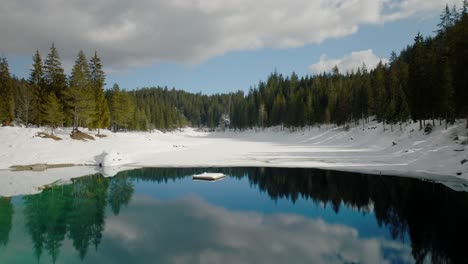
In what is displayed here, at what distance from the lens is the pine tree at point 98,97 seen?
62.5 m

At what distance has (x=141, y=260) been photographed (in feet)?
41.2

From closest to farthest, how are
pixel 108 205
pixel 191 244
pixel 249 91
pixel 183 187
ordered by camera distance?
pixel 191 244 → pixel 108 205 → pixel 183 187 → pixel 249 91

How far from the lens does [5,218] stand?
18.5 metres

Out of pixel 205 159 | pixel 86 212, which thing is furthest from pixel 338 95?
pixel 86 212

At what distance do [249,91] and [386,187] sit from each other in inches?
5740

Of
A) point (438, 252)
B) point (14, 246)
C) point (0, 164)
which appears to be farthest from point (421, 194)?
point (0, 164)

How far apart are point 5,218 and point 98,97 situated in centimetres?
5106

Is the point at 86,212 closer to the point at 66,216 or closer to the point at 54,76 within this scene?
the point at 66,216

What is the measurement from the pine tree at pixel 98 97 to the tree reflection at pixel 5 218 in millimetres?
41596

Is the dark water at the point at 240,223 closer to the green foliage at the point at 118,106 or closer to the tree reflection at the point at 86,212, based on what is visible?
the tree reflection at the point at 86,212

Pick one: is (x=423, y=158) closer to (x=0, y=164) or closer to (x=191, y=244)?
(x=191, y=244)

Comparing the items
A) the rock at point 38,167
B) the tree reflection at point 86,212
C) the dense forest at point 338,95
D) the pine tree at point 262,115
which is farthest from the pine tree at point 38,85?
the pine tree at point 262,115

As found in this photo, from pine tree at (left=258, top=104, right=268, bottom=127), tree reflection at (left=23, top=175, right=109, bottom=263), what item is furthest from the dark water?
pine tree at (left=258, top=104, right=268, bottom=127)

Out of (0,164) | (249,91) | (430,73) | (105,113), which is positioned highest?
(249,91)
